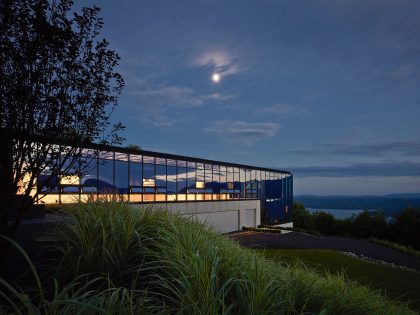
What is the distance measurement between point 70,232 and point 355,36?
16.1 m

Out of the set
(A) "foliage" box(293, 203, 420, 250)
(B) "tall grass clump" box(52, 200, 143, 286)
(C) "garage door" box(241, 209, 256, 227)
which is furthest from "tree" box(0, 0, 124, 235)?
(A) "foliage" box(293, 203, 420, 250)

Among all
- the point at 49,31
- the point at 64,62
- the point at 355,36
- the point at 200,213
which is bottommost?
the point at 200,213

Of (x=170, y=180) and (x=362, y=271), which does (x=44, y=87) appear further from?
(x=170, y=180)

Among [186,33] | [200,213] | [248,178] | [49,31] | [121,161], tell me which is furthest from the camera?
[248,178]

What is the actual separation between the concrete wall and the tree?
16111mm

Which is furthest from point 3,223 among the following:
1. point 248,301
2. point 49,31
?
point 248,301

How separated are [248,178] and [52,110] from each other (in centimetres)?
2868

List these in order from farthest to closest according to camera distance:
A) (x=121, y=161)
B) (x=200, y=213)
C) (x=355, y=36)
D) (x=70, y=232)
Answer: (x=200, y=213)
(x=121, y=161)
(x=355, y=36)
(x=70, y=232)

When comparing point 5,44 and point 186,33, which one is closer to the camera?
point 5,44

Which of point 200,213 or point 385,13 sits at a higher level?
point 385,13

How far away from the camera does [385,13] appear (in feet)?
38.7

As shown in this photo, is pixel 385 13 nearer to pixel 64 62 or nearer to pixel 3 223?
pixel 64 62

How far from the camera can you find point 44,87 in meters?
5.39

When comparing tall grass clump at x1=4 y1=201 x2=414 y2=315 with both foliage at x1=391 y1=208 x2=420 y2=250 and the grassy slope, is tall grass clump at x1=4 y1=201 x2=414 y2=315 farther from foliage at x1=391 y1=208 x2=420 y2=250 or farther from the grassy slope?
foliage at x1=391 y1=208 x2=420 y2=250
